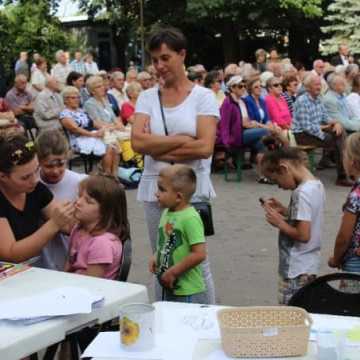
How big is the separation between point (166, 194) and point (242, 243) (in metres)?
3.15

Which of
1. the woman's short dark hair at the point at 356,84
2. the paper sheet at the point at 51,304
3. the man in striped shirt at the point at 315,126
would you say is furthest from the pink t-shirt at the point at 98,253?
the woman's short dark hair at the point at 356,84

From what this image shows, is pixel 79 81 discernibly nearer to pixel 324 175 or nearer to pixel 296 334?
pixel 324 175

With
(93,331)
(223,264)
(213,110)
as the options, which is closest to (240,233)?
(223,264)

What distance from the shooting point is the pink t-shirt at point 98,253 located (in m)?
3.17

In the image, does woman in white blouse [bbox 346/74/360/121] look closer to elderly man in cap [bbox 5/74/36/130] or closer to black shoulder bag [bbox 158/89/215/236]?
elderly man in cap [bbox 5/74/36/130]

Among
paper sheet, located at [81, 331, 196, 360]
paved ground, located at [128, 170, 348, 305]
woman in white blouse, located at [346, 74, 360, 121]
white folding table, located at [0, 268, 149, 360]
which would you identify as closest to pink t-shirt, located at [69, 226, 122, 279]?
white folding table, located at [0, 268, 149, 360]

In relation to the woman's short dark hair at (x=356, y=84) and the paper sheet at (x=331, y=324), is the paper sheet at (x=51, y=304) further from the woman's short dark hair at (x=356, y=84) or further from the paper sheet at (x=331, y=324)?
the woman's short dark hair at (x=356, y=84)

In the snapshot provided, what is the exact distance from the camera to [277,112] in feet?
33.9

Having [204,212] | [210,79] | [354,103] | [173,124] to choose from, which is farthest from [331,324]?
[210,79]

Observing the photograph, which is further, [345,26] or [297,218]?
[345,26]

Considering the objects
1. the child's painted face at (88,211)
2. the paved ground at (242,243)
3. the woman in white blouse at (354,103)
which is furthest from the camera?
the woman in white blouse at (354,103)

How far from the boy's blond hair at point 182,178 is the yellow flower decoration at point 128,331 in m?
1.36

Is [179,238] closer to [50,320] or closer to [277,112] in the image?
[50,320]

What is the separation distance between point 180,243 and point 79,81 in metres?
8.83
